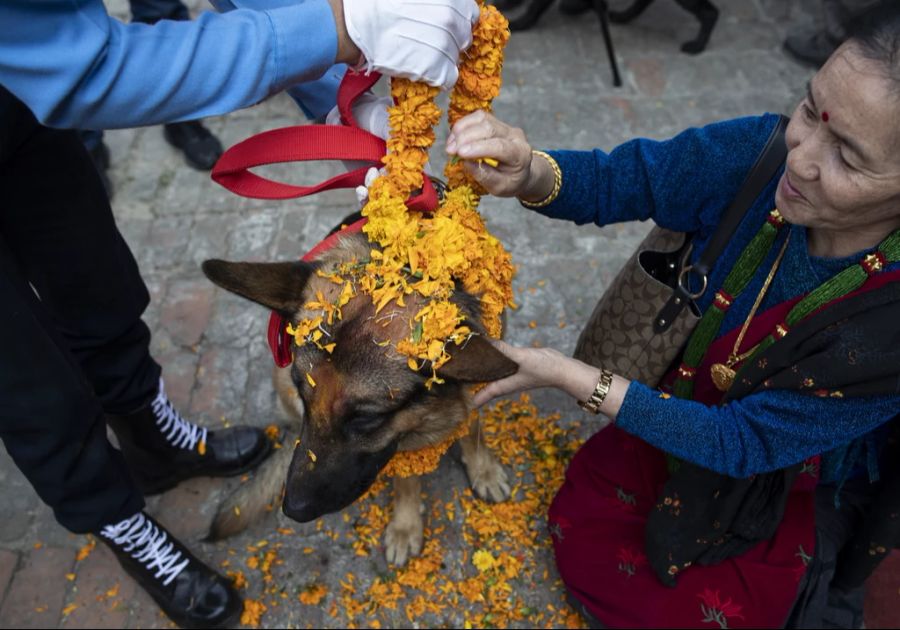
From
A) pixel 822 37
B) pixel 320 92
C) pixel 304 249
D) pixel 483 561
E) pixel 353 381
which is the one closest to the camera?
pixel 353 381

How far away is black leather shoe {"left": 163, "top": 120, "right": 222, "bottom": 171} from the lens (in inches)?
217

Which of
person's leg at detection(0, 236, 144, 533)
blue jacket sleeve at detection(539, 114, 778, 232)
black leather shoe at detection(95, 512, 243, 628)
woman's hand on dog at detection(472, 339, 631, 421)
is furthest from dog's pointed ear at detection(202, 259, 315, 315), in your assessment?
black leather shoe at detection(95, 512, 243, 628)

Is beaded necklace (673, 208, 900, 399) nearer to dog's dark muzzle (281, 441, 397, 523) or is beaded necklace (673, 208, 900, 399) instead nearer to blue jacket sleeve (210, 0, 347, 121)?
dog's dark muzzle (281, 441, 397, 523)

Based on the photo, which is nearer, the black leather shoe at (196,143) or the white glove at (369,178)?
the white glove at (369,178)

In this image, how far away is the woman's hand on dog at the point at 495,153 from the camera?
7.46 ft

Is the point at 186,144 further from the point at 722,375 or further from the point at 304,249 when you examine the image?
the point at 722,375

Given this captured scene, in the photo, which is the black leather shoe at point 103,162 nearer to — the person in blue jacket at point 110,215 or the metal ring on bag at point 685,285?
the person in blue jacket at point 110,215

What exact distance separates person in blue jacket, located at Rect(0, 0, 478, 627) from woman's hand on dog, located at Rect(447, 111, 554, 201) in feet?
0.59

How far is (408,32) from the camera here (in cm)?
200

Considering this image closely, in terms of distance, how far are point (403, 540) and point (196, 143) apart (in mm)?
3797

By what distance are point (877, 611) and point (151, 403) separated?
152 inches

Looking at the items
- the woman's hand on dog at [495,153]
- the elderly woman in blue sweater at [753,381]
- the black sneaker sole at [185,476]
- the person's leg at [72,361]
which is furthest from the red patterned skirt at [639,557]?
the person's leg at [72,361]

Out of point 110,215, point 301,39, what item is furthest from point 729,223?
point 110,215

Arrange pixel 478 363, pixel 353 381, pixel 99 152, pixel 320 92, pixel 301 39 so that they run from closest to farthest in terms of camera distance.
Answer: pixel 301 39, pixel 478 363, pixel 353 381, pixel 320 92, pixel 99 152
